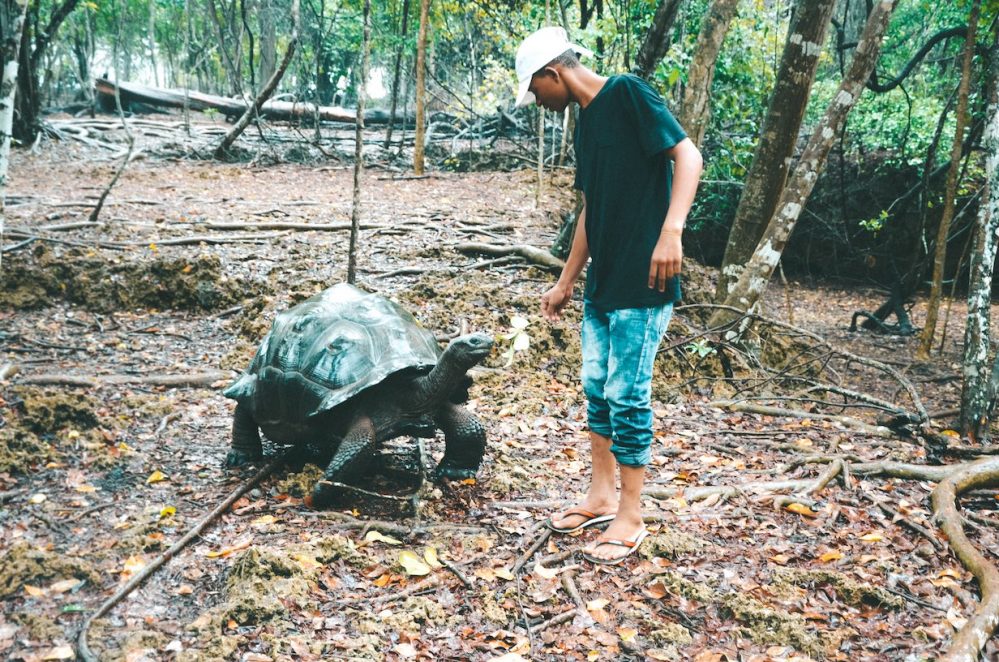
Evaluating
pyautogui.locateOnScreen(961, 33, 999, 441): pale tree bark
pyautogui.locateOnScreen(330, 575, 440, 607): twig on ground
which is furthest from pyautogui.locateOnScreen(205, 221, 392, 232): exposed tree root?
pyautogui.locateOnScreen(330, 575, 440, 607): twig on ground

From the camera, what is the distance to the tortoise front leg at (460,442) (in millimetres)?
4457

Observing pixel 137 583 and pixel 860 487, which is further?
pixel 860 487

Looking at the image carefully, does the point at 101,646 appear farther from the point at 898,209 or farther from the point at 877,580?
the point at 898,209

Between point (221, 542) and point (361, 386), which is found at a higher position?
point (361, 386)

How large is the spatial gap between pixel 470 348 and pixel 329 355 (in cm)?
97

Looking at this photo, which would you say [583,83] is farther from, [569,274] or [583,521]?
[583,521]

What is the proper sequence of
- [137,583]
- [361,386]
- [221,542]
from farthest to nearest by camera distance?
1. [361,386]
2. [221,542]
3. [137,583]

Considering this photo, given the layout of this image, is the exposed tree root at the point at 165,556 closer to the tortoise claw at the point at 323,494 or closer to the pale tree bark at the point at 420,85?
the tortoise claw at the point at 323,494

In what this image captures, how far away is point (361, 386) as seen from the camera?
164 inches

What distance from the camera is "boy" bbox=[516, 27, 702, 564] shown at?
300 cm

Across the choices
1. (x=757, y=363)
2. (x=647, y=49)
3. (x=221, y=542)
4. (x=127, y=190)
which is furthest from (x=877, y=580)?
(x=127, y=190)

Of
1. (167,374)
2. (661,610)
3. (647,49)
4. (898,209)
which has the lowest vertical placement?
(167,374)

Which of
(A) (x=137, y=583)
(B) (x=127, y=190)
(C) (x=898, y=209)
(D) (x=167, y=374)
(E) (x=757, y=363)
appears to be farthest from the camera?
(C) (x=898, y=209)

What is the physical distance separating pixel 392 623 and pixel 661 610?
1185 mm
